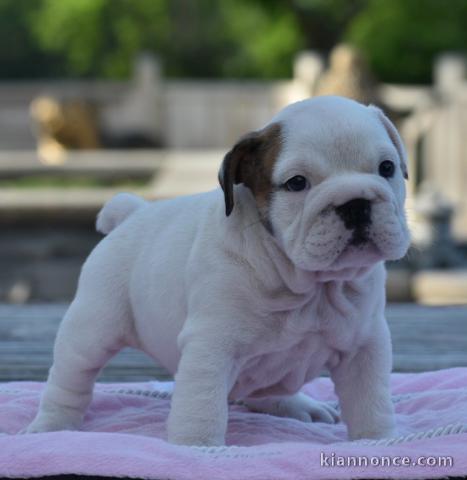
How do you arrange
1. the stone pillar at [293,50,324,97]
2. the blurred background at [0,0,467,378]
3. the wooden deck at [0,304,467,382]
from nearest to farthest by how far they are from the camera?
1. the wooden deck at [0,304,467,382]
2. the blurred background at [0,0,467,378]
3. the stone pillar at [293,50,324,97]

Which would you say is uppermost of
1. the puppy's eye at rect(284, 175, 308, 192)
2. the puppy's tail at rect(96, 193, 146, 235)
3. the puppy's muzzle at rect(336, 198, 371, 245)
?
the puppy's eye at rect(284, 175, 308, 192)

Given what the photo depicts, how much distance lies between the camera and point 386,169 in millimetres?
2188

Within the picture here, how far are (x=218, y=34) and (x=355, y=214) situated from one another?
2325 centimetres

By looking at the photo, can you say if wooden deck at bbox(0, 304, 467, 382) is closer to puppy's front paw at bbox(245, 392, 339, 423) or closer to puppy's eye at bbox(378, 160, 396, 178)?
puppy's front paw at bbox(245, 392, 339, 423)

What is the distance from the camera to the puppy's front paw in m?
2.76

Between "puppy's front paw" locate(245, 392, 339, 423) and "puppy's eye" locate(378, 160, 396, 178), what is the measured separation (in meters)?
0.81

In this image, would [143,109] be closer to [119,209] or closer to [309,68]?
[309,68]

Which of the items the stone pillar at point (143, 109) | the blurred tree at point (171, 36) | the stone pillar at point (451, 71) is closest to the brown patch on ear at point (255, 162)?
the stone pillar at point (451, 71)

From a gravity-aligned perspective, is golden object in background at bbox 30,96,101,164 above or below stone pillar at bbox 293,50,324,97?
below

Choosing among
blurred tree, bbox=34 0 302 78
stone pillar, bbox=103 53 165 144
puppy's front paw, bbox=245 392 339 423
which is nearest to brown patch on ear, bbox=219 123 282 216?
puppy's front paw, bbox=245 392 339 423

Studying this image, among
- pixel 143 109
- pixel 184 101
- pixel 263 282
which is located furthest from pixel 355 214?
pixel 143 109

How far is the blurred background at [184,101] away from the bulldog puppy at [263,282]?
1.48m

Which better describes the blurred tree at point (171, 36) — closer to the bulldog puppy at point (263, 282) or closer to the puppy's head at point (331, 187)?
the bulldog puppy at point (263, 282)

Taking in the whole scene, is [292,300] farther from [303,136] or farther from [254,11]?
[254,11]
